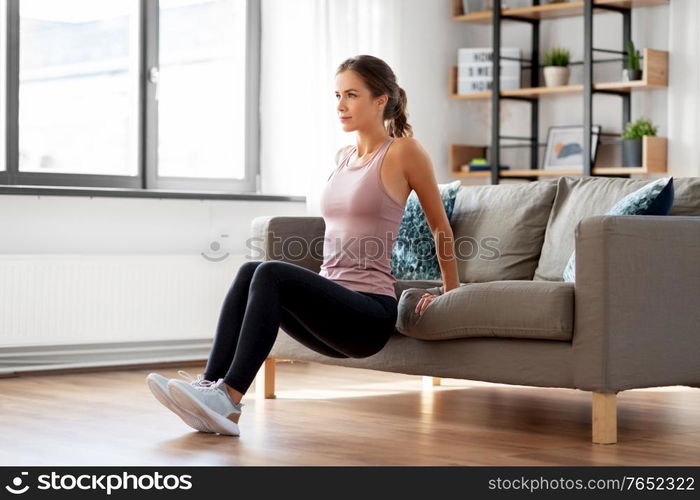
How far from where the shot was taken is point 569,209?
377cm

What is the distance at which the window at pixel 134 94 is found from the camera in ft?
16.1

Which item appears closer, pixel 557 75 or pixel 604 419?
pixel 604 419

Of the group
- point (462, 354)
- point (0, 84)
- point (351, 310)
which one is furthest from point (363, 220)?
point (0, 84)

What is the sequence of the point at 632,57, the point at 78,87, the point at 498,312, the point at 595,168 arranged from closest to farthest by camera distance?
the point at 498,312 < the point at 78,87 < the point at 632,57 < the point at 595,168

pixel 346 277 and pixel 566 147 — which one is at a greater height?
pixel 566 147

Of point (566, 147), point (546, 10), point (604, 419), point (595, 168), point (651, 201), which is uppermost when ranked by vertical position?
point (546, 10)

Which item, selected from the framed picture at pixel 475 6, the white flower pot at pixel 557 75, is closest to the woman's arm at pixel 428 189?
the white flower pot at pixel 557 75

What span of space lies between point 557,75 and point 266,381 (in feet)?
8.22

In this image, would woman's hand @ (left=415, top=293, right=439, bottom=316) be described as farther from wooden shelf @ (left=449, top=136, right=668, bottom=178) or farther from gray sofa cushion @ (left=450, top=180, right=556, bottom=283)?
wooden shelf @ (left=449, top=136, right=668, bottom=178)

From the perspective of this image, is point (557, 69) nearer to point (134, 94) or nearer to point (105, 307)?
point (134, 94)

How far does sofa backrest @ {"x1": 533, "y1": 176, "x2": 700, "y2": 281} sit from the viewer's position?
364 centimetres

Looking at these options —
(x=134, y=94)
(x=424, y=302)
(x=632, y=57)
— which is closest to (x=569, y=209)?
(x=424, y=302)

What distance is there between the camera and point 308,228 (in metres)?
3.88

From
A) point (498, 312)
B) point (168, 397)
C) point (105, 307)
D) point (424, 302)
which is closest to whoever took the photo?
point (168, 397)
